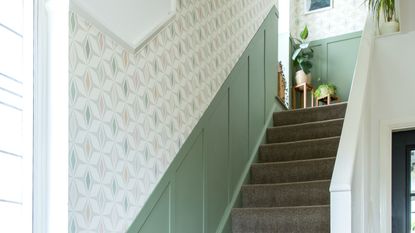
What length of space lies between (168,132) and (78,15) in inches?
36.5

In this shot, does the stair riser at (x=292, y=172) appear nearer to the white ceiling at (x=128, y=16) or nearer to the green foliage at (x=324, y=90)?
the white ceiling at (x=128, y=16)

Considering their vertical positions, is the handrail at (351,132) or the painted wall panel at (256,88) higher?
the painted wall panel at (256,88)

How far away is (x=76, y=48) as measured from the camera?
1808 millimetres

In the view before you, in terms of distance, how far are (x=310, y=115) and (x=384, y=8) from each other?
1238 millimetres

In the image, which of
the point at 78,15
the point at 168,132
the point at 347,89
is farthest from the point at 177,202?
the point at 347,89

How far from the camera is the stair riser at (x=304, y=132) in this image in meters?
4.06

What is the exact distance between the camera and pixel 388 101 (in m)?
3.67

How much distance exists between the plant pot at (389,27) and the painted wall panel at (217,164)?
1.58 m

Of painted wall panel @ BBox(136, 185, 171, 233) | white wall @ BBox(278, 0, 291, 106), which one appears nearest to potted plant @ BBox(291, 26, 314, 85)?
white wall @ BBox(278, 0, 291, 106)

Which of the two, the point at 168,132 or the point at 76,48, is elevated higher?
the point at 76,48

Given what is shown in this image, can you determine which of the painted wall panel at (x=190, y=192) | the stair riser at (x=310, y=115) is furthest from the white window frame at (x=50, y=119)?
the stair riser at (x=310, y=115)

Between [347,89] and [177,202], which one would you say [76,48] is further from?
[347,89]

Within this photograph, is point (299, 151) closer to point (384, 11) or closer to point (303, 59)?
point (384, 11)

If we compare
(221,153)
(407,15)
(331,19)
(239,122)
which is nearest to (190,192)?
(221,153)
